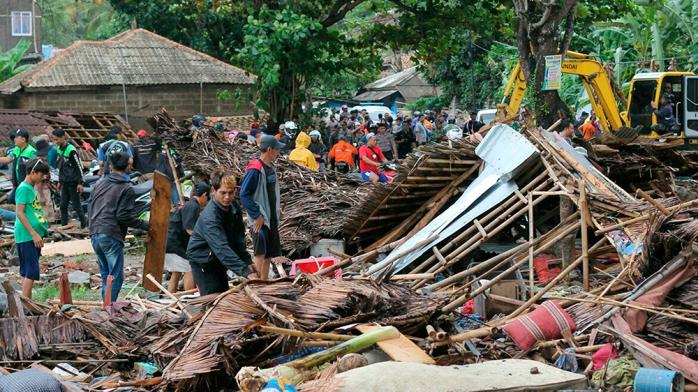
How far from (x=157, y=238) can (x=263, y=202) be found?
1.25 metres

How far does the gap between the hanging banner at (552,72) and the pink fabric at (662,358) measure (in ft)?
40.9

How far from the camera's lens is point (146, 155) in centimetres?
1620

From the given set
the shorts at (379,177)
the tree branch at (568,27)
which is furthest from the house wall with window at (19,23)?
the shorts at (379,177)

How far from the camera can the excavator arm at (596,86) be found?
2247 centimetres

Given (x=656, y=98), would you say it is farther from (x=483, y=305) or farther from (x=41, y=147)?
(x=483, y=305)

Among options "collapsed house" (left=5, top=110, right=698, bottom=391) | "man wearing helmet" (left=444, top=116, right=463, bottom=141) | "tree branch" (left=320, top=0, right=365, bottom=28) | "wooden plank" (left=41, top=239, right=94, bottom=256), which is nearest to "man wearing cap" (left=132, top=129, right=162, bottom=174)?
"wooden plank" (left=41, top=239, right=94, bottom=256)

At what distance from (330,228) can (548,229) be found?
2761mm

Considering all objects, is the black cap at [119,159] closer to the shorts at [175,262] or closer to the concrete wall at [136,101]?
the shorts at [175,262]

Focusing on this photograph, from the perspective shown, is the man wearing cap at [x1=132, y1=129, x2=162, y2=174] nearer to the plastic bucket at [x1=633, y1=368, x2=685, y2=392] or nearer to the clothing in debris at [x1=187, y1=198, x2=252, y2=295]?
the clothing in debris at [x1=187, y1=198, x2=252, y2=295]

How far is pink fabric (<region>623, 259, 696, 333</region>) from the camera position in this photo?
7566 mm

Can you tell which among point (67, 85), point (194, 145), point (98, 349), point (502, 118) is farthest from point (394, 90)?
point (98, 349)

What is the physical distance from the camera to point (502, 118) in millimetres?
11852

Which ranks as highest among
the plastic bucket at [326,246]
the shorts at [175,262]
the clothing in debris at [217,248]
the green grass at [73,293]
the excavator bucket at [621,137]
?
the excavator bucket at [621,137]

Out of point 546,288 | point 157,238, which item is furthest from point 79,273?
point 546,288
